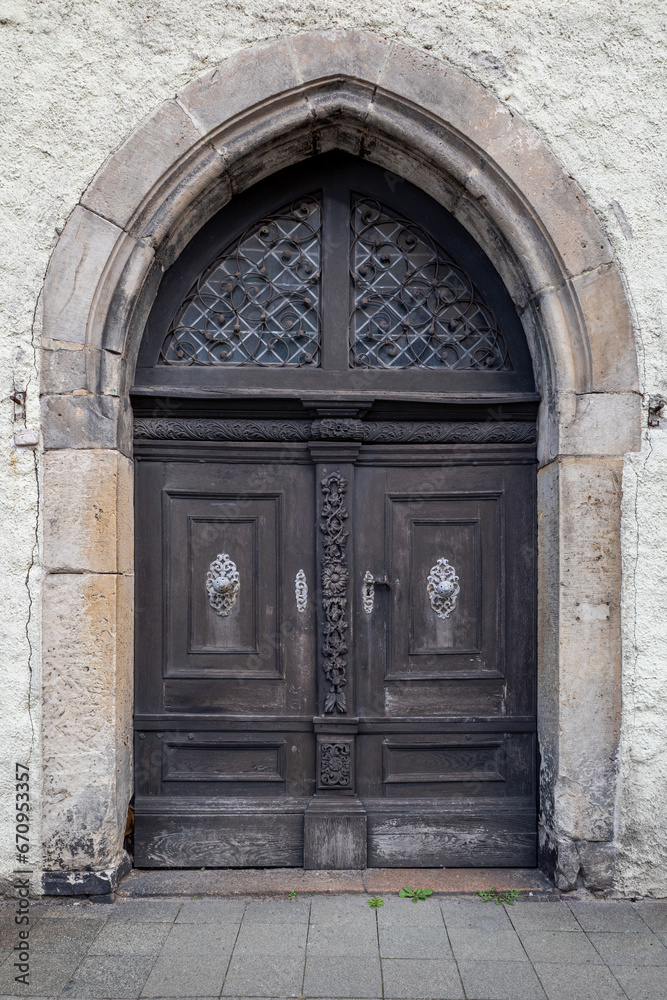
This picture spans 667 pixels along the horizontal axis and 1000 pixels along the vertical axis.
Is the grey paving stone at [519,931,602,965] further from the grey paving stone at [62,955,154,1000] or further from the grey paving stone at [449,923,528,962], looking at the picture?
the grey paving stone at [62,955,154,1000]

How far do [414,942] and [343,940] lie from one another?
286mm

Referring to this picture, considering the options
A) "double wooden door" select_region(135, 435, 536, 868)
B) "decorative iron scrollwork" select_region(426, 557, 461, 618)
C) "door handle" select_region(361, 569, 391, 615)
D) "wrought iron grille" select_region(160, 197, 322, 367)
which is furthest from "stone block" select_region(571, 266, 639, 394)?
"door handle" select_region(361, 569, 391, 615)

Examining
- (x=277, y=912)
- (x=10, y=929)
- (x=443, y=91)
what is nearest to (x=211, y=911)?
(x=277, y=912)

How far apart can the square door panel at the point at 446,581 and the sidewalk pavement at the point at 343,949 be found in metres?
1.07

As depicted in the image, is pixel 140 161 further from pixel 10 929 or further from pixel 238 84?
pixel 10 929

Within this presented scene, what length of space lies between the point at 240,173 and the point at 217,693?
2546 mm

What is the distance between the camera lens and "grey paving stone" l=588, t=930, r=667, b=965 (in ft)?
9.02

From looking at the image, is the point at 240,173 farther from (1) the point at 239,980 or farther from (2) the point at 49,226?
(1) the point at 239,980

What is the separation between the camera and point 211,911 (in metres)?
3.08

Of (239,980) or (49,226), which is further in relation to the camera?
(49,226)

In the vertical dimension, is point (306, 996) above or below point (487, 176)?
below

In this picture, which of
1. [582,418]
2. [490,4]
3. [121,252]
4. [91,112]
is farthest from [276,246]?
[582,418]

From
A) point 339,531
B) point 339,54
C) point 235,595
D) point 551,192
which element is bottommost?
point 235,595

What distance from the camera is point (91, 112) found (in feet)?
10.5
